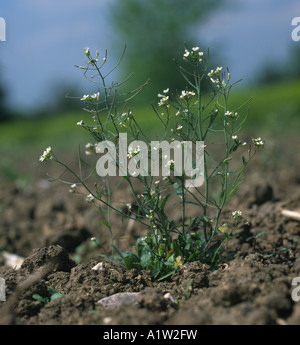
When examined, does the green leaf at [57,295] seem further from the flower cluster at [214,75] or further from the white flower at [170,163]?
the flower cluster at [214,75]

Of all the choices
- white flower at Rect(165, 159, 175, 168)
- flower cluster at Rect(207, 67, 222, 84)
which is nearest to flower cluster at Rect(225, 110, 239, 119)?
flower cluster at Rect(207, 67, 222, 84)

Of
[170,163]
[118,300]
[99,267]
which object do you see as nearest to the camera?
[118,300]

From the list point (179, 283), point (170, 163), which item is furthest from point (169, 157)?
point (179, 283)

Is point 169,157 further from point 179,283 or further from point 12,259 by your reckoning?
point 12,259

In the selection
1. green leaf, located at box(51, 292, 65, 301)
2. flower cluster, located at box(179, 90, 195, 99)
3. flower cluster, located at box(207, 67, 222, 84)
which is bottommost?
green leaf, located at box(51, 292, 65, 301)

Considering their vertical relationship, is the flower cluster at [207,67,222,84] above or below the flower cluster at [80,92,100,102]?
above

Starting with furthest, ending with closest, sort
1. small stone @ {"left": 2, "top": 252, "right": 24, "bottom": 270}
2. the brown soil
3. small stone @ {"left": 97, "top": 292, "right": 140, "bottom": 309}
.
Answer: small stone @ {"left": 2, "top": 252, "right": 24, "bottom": 270} < small stone @ {"left": 97, "top": 292, "right": 140, "bottom": 309} < the brown soil

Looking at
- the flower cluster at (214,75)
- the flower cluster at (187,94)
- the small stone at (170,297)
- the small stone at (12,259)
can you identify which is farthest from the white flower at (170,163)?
the small stone at (12,259)

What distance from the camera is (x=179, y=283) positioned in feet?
6.84

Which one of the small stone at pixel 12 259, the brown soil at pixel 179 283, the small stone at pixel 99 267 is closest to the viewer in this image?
the brown soil at pixel 179 283

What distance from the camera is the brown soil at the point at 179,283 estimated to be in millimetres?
1645

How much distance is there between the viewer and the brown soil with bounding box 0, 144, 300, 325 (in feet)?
5.40

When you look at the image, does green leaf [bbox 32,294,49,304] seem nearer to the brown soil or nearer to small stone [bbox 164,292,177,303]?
the brown soil
